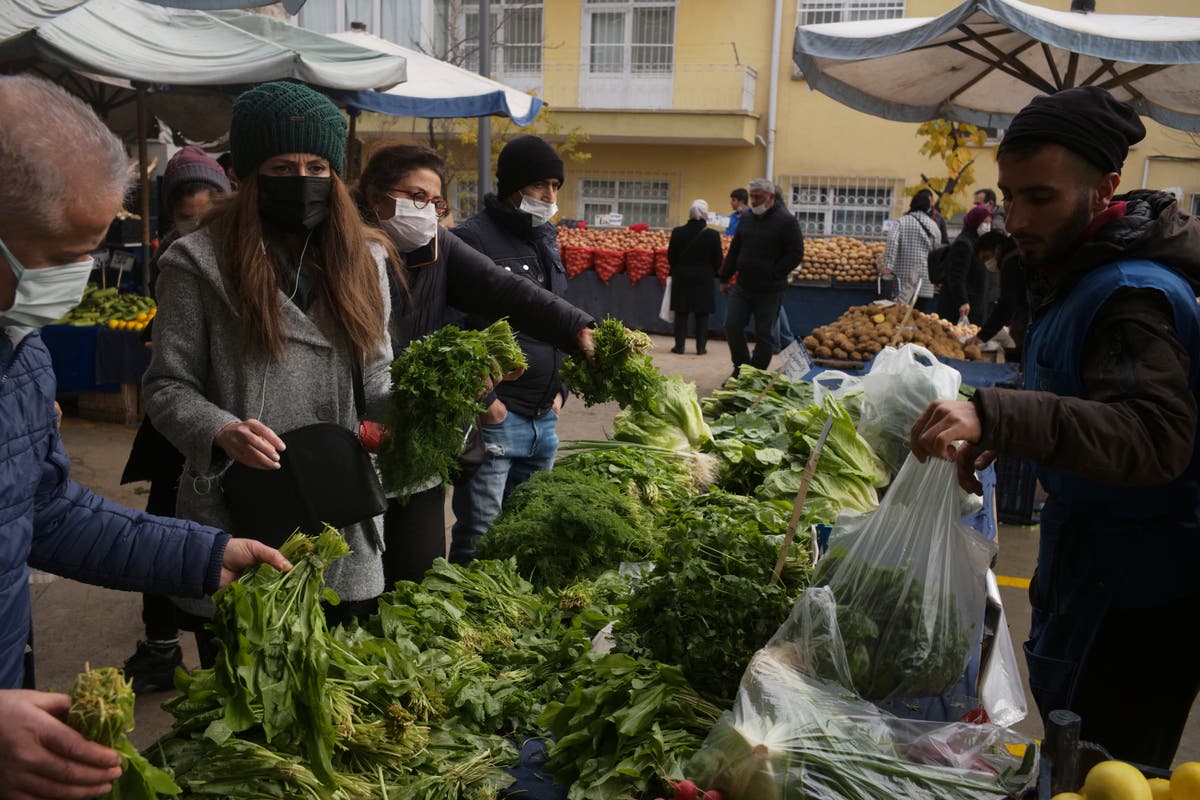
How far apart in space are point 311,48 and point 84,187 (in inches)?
294

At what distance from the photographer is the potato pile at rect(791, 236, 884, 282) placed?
14.0 meters

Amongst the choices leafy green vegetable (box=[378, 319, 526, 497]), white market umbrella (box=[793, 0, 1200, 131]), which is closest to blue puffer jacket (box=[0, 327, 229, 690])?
leafy green vegetable (box=[378, 319, 526, 497])

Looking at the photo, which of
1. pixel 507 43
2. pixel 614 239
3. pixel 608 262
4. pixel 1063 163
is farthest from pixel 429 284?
pixel 507 43

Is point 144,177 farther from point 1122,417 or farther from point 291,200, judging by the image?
point 1122,417

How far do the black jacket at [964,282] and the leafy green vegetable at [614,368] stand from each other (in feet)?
26.6

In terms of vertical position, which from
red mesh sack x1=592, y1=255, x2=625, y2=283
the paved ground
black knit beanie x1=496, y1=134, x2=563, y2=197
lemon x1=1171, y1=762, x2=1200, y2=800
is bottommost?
the paved ground

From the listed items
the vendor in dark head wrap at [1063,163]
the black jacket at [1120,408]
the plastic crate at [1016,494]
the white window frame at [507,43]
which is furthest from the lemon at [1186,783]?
the white window frame at [507,43]

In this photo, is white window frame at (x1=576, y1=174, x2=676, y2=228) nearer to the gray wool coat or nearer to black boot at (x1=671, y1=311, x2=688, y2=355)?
black boot at (x1=671, y1=311, x2=688, y2=355)

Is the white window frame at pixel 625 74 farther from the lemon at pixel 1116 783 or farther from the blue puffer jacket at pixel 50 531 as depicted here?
the lemon at pixel 1116 783

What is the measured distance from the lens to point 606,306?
15641mm

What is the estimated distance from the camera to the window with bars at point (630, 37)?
75.4 feet

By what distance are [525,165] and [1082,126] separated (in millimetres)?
2461

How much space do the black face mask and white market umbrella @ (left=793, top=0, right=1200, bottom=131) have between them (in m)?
4.97

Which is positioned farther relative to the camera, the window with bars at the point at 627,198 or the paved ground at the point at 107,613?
the window with bars at the point at 627,198
